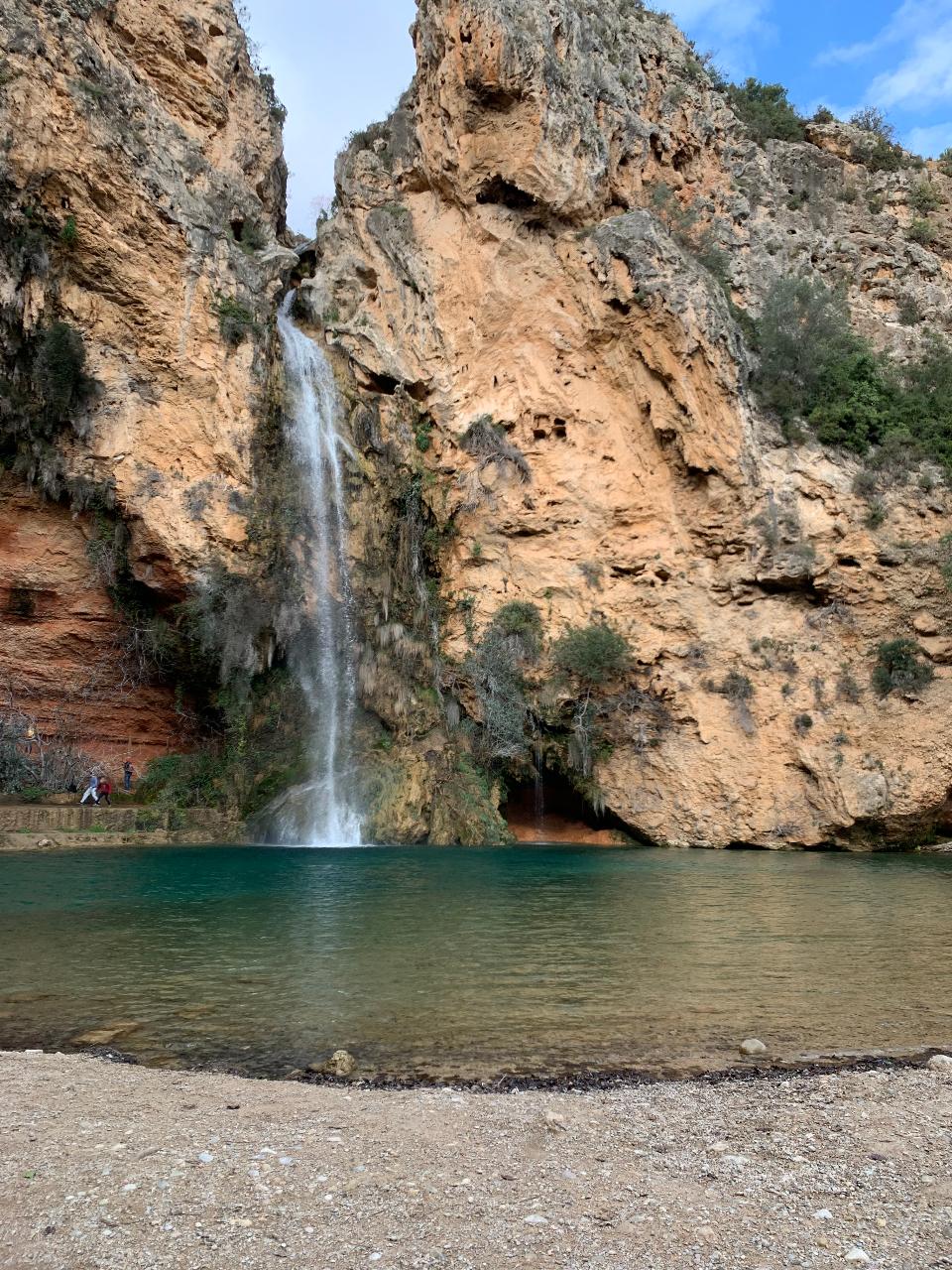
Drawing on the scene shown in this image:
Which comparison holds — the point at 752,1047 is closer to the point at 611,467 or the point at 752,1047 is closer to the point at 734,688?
the point at 734,688

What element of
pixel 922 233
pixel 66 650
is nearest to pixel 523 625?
pixel 66 650

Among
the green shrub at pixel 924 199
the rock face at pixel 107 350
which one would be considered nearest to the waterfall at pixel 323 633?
the rock face at pixel 107 350

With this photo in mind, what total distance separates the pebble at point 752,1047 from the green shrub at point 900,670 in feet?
57.0

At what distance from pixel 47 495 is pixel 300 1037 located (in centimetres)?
1847

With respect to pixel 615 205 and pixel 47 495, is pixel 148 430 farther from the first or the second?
pixel 615 205

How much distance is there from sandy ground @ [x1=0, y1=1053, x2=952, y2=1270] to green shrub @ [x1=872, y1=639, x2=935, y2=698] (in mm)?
17672

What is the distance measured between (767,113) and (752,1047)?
39.0m

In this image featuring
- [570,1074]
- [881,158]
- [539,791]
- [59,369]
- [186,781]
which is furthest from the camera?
[881,158]

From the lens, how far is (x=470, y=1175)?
3.48m

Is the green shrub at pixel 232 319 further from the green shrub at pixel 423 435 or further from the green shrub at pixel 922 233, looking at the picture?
the green shrub at pixel 922 233

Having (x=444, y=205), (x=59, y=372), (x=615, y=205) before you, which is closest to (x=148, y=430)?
(x=59, y=372)

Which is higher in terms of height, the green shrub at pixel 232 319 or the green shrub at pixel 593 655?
the green shrub at pixel 232 319

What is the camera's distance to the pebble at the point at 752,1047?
17.6ft

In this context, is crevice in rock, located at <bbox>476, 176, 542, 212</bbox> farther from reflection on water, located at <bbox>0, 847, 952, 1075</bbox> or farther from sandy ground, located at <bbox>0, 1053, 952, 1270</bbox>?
sandy ground, located at <bbox>0, 1053, 952, 1270</bbox>
